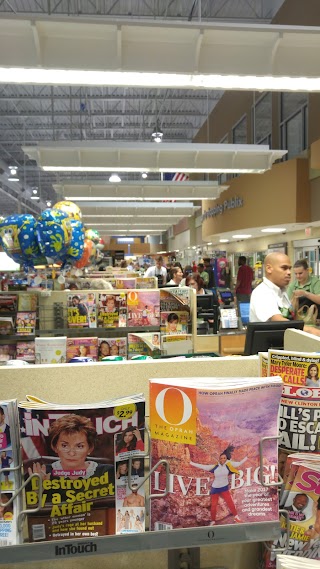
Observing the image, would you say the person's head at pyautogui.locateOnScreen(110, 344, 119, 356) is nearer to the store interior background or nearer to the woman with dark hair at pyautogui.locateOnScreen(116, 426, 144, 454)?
the store interior background

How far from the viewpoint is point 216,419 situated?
137cm

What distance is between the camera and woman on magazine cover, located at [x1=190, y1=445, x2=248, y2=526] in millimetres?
1374

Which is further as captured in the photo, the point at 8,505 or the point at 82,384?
the point at 82,384

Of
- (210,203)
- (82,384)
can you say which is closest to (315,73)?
(82,384)

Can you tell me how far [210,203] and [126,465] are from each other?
16825 millimetres

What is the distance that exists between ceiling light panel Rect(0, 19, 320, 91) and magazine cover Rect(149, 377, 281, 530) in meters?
3.59

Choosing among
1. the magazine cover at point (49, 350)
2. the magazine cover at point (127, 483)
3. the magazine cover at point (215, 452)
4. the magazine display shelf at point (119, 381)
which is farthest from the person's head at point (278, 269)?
the magazine cover at point (127, 483)

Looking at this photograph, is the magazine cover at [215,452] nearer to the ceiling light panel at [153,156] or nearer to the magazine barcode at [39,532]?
the magazine barcode at [39,532]

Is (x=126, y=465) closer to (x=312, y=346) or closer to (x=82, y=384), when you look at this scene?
(x=82, y=384)

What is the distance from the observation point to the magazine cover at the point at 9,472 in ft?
4.37

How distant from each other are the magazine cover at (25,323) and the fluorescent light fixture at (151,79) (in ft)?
7.86

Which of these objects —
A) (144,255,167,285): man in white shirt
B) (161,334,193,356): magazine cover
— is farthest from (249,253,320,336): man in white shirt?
(144,255,167,285): man in white shirt

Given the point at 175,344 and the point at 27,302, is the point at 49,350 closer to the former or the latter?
the point at 175,344

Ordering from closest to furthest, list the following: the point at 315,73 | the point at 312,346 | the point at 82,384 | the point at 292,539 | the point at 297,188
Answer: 1. the point at 292,539
2. the point at 82,384
3. the point at 312,346
4. the point at 315,73
5. the point at 297,188
